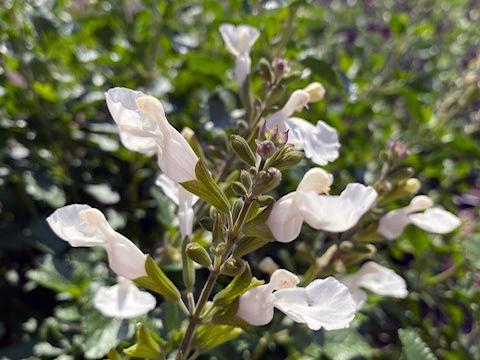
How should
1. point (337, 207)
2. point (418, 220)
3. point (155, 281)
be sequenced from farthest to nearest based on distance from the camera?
point (418, 220) → point (155, 281) → point (337, 207)

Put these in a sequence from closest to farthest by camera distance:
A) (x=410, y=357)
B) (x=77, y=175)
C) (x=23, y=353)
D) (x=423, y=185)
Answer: (x=410, y=357), (x=23, y=353), (x=77, y=175), (x=423, y=185)

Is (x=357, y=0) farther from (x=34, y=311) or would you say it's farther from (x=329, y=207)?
(x=329, y=207)

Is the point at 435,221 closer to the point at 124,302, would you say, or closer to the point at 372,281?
the point at 372,281

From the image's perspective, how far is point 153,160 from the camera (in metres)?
1.50

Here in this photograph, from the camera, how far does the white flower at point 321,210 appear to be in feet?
2.27

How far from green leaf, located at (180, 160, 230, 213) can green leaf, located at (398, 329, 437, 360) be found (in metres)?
0.35

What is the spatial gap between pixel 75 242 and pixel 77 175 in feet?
2.49

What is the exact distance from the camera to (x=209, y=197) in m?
0.75

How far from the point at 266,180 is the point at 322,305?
0.52 ft

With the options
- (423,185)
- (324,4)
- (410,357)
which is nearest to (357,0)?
(324,4)

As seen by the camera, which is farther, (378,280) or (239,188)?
(378,280)

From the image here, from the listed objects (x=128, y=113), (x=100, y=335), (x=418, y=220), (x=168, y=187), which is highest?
(x=128, y=113)

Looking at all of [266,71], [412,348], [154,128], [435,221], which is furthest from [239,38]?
[412,348]

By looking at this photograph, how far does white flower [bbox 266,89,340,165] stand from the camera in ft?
2.83
